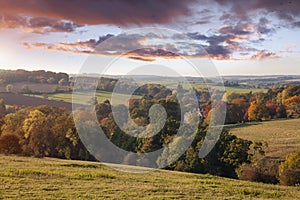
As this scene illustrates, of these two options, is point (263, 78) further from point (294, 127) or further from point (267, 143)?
point (267, 143)

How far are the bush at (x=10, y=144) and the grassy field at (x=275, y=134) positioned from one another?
3767 cm

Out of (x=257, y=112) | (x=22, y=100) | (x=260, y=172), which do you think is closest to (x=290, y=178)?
(x=260, y=172)

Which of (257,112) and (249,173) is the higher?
(257,112)

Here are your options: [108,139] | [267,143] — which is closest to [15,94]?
[108,139]

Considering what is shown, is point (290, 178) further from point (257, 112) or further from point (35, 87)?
point (35, 87)

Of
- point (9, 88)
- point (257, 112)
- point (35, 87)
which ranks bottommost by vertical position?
point (257, 112)

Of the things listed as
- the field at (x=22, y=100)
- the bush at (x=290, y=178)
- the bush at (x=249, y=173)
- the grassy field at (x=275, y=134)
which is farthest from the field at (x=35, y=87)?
the bush at (x=290, y=178)

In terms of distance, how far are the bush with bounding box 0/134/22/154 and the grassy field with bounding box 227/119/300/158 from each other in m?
37.7

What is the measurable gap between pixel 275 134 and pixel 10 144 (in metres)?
47.2

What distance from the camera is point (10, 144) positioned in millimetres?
47844

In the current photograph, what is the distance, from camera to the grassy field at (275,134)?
2083 inches

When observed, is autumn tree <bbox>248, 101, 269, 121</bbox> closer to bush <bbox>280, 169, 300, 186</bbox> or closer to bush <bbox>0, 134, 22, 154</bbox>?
bush <bbox>280, 169, 300, 186</bbox>

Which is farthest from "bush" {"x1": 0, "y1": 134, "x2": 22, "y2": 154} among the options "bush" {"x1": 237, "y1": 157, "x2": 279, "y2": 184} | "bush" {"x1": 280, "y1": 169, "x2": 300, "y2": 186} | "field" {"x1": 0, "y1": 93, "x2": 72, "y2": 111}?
"bush" {"x1": 280, "y1": 169, "x2": 300, "y2": 186}

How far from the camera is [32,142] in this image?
5019 cm
